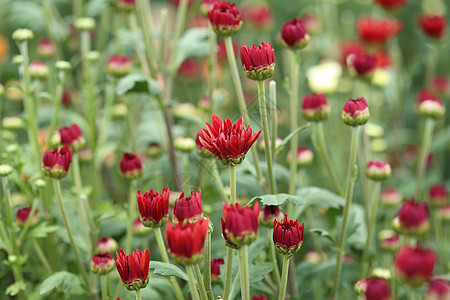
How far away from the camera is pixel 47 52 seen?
167cm

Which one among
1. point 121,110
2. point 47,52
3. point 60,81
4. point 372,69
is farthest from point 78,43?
point 372,69

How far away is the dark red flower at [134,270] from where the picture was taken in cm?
78

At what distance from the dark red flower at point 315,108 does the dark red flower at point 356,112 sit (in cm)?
15

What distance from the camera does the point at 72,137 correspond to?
1160mm

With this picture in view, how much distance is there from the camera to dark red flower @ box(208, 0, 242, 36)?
981 millimetres

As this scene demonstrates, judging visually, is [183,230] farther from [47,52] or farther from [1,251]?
[47,52]

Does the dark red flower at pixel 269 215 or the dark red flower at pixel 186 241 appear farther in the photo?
the dark red flower at pixel 269 215

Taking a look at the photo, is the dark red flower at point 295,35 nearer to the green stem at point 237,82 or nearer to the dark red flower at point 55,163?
the green stem at point 237,82

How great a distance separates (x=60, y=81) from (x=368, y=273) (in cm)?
79

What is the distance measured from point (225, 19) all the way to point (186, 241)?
471mm

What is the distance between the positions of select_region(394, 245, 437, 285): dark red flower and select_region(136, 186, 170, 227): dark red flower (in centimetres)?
35

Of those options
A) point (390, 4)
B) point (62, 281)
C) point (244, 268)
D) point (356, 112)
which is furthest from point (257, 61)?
point (390, 4)

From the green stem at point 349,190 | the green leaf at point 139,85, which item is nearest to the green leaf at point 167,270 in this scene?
the green stem at point 349,190

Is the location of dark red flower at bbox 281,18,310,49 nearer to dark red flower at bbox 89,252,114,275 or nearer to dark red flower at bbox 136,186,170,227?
dark red flower at bbox 136,186,170,227
